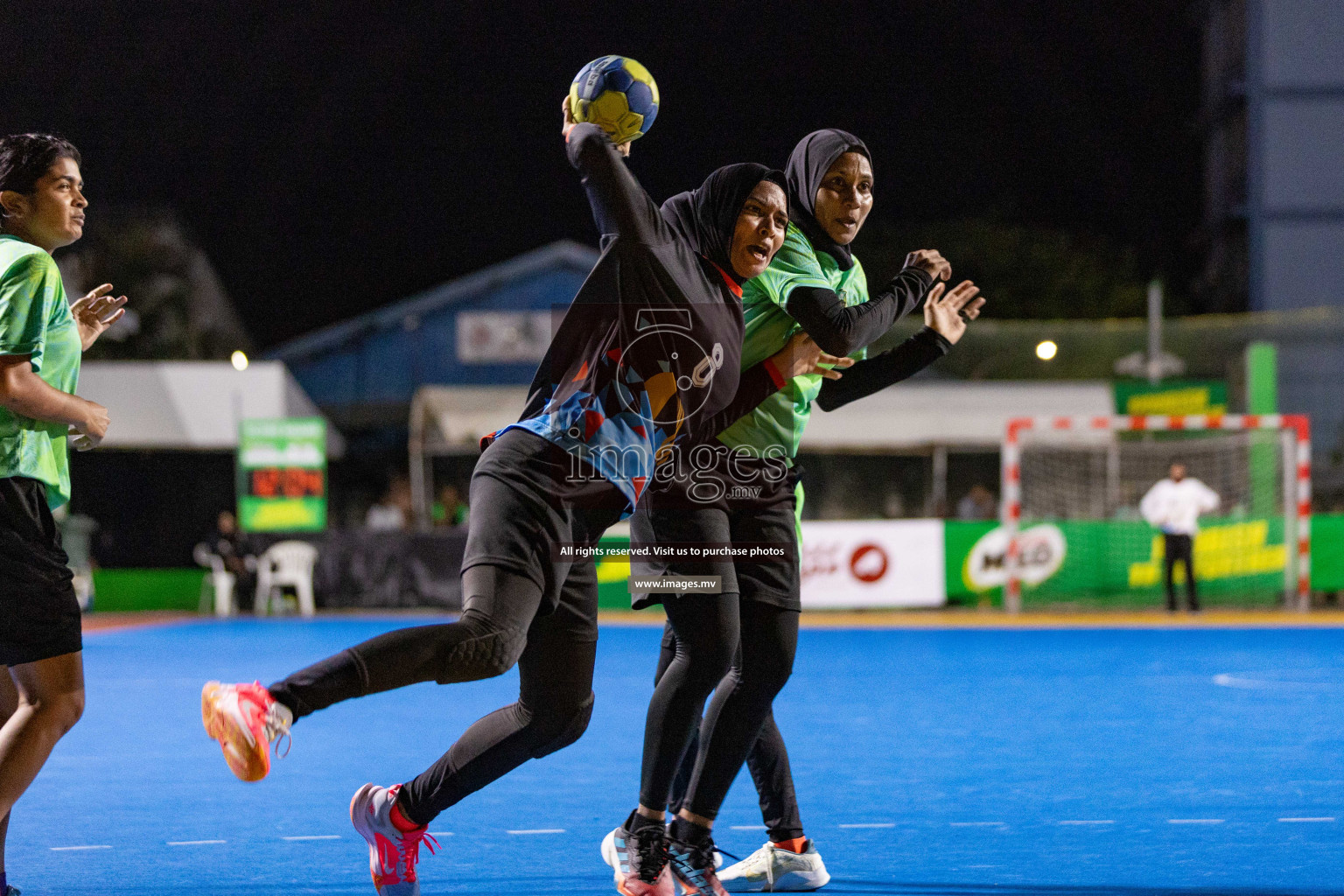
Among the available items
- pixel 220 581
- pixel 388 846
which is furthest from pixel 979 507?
pixel 388 846

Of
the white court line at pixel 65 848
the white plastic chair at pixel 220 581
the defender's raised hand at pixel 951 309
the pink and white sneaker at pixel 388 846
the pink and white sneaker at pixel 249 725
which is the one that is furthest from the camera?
the white plastic chair at pixel 220 581

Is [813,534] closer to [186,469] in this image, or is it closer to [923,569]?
[923,569]

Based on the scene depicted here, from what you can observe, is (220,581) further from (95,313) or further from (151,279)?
(151,279)

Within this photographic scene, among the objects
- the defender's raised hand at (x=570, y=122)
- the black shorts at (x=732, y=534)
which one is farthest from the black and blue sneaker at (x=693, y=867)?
the defender's raised hand at (x=570, y=122)

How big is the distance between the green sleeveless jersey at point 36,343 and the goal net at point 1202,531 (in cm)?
1350

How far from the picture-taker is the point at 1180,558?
16250mm

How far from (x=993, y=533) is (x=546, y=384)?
1414cm

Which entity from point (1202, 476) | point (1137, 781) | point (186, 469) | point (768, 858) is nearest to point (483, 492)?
point (768, 858)

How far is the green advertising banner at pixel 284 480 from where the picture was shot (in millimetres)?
17281

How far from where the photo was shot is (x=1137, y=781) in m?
5.30

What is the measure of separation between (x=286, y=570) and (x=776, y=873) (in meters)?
14.4

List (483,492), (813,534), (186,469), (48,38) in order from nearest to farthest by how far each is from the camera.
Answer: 1. (483,492)
2. (48,38)
3. (813,534)
4. (186,469)

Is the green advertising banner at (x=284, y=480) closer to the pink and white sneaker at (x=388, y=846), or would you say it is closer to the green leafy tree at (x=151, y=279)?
the pink and white sneaker at (x=388, y=846)

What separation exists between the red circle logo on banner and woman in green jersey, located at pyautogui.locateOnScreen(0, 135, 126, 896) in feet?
44.3
